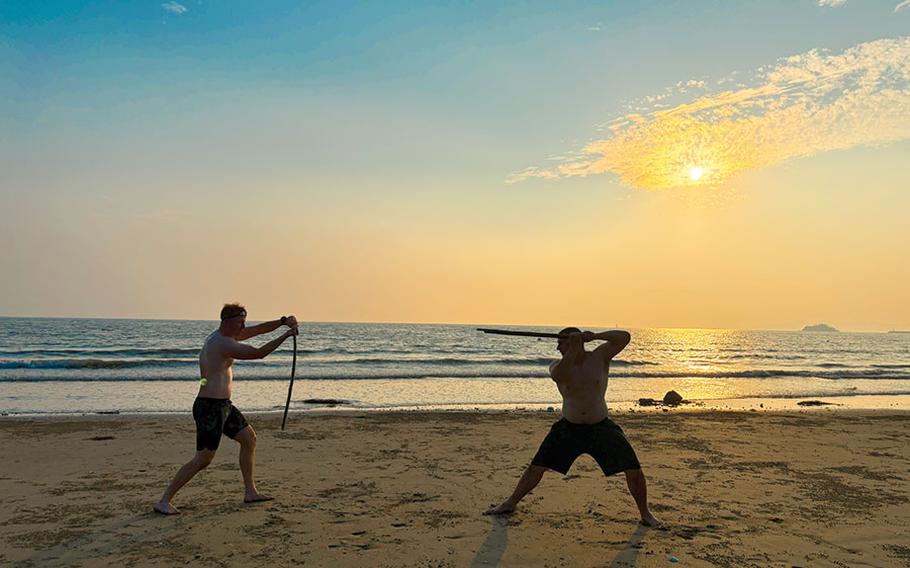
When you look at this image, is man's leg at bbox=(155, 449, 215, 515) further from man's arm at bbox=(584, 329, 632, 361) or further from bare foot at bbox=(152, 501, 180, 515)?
man's arm at bbox=(584, 329, 632, 361)

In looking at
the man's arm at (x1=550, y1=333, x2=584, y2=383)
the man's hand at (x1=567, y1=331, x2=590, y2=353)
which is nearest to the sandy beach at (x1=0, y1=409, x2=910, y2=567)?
the man's arm at (x1=550, y1=333, x2=584, y2=383)

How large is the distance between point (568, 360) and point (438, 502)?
7.53 ft

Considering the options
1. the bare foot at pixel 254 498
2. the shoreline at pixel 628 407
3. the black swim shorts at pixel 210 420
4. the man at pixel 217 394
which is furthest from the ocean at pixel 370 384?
the black swim shorts at pixel 210 420

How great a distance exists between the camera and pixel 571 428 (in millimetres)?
5730

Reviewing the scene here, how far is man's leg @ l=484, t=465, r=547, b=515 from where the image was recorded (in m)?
5.88

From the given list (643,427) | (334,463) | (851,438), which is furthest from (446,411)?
(851,438)

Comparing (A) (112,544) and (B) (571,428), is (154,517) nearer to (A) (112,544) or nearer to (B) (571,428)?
(A) (112,544)

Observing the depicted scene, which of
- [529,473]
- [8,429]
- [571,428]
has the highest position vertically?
[571,428]

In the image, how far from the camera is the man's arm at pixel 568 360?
18.1ft

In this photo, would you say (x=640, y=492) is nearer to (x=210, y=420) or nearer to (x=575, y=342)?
(x=575, y=342)

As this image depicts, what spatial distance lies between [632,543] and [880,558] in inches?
77.8

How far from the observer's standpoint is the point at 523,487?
5.98 metres

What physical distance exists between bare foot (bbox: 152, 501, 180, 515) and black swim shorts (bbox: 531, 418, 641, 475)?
3558mm

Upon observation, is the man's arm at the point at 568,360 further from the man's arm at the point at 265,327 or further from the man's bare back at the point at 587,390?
the man's arm at the point at 265,327
